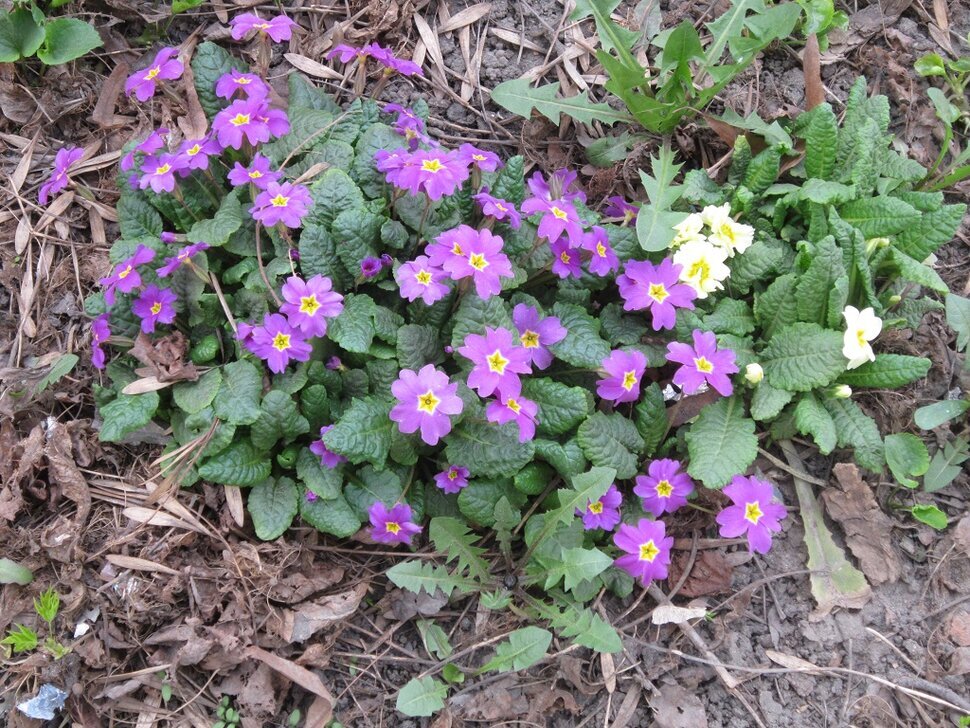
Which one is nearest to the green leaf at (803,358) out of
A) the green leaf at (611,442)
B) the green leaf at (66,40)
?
the green leaf at (611,442)

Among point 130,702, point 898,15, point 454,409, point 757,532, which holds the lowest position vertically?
point 130,702

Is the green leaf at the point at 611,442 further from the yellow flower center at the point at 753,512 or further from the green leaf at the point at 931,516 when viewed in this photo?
the green leaf at the point at 931,516

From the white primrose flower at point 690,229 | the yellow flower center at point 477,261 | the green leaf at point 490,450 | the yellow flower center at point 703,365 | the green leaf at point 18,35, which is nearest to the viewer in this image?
the yellow flower center at point 477,261

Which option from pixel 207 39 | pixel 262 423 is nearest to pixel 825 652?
pixel 262 423

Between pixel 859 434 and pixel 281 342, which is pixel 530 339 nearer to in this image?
pixel 281 342

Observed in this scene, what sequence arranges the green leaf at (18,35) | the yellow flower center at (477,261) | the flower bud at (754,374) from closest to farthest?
the yellow flower center at (477,261), the flower bud at (754,374), the green leaf at (18,35)

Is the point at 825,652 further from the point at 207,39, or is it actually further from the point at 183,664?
the point at 207,39
